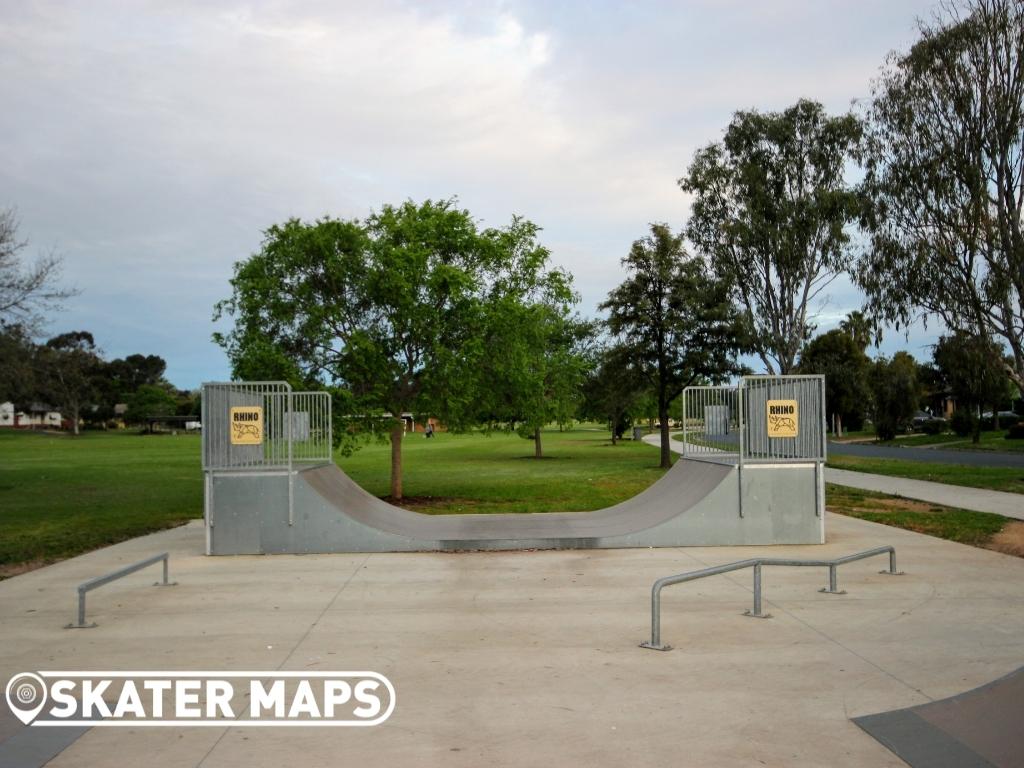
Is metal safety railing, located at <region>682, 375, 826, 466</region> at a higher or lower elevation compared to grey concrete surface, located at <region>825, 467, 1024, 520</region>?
higher

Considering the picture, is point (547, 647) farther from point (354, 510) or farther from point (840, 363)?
point (840, 363)

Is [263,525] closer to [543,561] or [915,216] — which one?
[543,561]

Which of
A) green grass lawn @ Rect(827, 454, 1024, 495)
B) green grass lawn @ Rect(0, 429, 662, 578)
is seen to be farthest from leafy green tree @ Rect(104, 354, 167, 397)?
green grass lawn @ Rect(827, 454, 1024, 495)

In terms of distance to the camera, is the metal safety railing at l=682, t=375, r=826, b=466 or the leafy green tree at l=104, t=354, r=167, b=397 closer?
the metal safety railing at l=682, t=375, r=826, b=466

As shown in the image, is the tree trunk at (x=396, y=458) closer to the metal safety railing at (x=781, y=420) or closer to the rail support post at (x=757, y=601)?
the metal safety railing at (x=781, y=420)

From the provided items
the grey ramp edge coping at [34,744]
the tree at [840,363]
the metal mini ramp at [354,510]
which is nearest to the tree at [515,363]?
the metal mini ramp at [354,510]

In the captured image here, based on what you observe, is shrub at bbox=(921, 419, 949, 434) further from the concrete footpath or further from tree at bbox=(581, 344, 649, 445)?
the concrete footpath

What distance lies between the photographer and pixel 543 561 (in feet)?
39.9

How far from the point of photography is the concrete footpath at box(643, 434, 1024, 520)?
1856 cm

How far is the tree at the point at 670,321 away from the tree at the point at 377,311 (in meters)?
15.6

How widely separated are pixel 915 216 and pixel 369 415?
2104 cm

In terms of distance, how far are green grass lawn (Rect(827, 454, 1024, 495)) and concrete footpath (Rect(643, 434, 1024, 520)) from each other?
0.76 m

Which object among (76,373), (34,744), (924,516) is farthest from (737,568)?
(76,373)

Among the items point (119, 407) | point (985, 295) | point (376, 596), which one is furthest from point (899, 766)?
point (119, 407)
